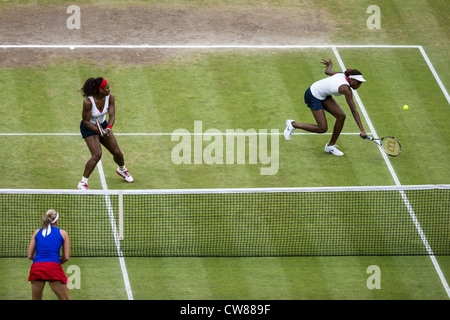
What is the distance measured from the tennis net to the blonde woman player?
185cm

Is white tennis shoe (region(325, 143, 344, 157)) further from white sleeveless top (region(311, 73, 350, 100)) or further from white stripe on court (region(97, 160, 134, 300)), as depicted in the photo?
white stripe on court (region(97, 160, 134, 300))

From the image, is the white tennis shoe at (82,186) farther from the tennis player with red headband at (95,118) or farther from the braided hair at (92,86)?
the braided hair at (92,86)

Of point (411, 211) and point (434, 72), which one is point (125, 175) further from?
point (434, 72)

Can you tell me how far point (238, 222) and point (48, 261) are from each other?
3990mm

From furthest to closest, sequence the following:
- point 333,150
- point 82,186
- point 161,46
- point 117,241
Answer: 1. point 161,46
2. point 333,150
3. point 82,186
4. point 117,241

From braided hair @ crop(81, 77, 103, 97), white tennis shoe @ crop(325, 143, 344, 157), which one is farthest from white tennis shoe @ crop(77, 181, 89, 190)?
white tennis shoe @ crop(325, 143, 344, 157)

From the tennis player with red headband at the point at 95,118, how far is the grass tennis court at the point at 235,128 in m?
0.75

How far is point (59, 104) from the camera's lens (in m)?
17.9

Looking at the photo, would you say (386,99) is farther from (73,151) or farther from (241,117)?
(73,151)

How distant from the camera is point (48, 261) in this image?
1087cm

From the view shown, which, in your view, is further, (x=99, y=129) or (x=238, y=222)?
(x=99, y=129)

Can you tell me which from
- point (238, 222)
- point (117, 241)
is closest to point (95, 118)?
point (117, 241)
